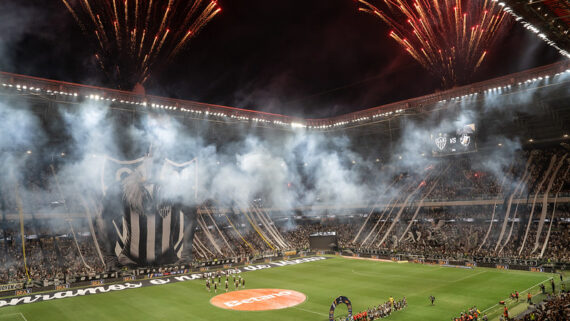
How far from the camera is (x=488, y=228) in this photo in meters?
45.6

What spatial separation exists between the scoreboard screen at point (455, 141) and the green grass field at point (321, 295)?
575 inches

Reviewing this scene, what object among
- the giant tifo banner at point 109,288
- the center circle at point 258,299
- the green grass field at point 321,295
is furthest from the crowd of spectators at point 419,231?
the center circle at point 258,299

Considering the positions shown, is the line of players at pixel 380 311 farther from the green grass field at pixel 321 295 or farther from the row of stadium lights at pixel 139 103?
the row of stadium lights at pixel 139 103

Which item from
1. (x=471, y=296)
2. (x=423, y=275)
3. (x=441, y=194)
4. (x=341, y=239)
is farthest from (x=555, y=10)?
(x=341, y=239)

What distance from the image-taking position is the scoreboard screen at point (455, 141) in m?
44.8

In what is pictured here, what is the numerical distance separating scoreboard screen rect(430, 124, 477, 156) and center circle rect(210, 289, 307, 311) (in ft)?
90.9

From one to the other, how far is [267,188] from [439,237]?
2647 centimetres

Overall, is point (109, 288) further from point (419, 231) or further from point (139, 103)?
point (419, 231)

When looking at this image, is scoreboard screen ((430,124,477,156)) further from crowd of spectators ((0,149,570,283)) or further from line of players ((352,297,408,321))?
line of players ((352,297,408,321))

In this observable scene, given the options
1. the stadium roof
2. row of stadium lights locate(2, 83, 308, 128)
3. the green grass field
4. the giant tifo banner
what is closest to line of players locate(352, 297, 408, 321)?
the green grass field

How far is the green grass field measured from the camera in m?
24.6

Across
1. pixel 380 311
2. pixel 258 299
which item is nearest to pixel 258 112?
pixel 258 299

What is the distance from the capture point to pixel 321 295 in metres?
29.5

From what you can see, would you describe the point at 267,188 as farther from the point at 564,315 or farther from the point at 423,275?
the point at 564,315
